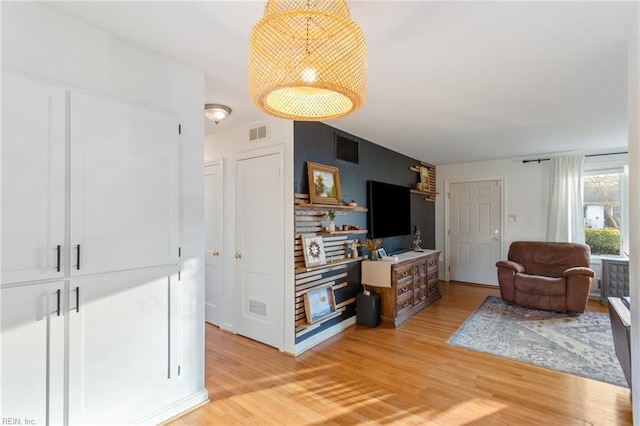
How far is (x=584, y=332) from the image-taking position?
3482 millimetres

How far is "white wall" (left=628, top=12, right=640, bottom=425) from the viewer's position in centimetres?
166

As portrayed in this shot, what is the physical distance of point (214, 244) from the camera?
3783 mm

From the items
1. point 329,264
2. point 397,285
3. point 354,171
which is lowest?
point 397,285

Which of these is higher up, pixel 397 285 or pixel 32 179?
pixel 32 179

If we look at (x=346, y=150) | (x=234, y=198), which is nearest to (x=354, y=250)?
(x=346, y=150)

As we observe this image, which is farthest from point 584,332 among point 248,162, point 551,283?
point 248,162

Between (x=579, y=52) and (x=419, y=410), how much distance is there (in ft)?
8.46

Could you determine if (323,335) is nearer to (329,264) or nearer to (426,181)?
(329,264)

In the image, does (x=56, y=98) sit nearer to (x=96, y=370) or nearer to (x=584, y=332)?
(x=96, y=370)

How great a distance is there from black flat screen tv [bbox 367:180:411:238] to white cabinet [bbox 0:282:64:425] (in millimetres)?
A: 3317

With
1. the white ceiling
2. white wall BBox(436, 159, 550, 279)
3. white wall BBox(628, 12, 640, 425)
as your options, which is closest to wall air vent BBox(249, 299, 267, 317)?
the white ceiling

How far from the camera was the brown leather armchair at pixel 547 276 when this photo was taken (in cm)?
401

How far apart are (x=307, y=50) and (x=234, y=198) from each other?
2.65 m

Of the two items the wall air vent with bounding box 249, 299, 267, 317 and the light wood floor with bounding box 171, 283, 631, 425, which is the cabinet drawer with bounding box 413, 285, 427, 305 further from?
the wall air vent with bounding box 249, 299, 267, 317
